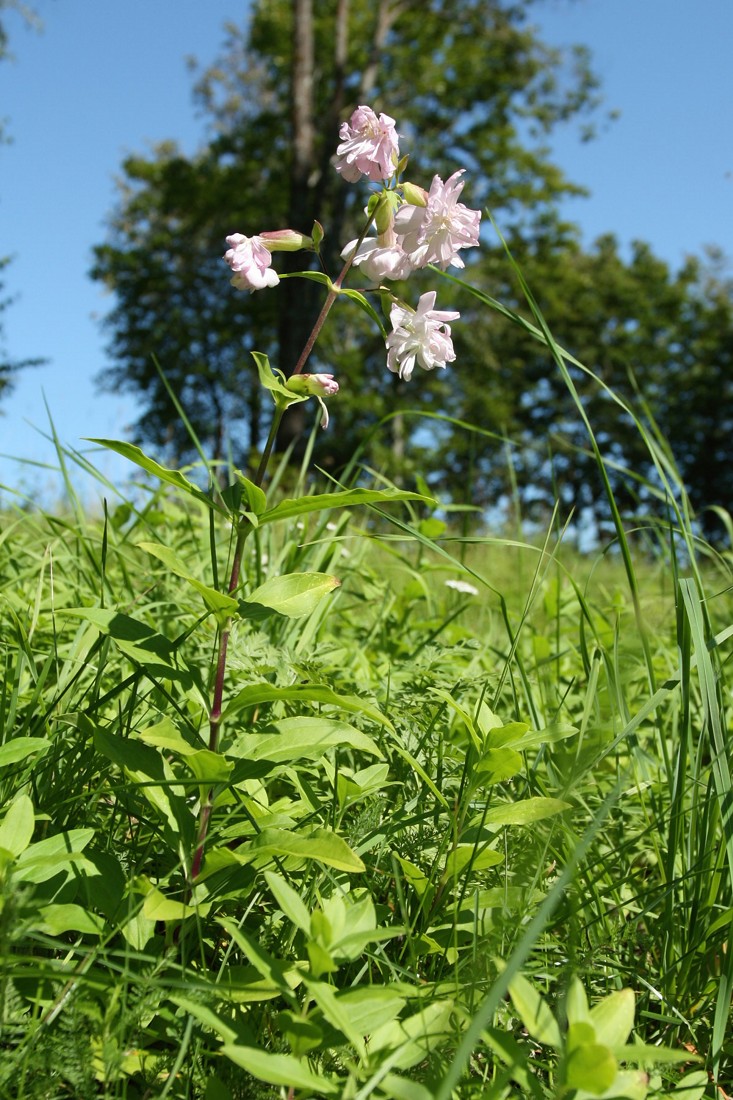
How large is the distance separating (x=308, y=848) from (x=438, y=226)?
2.47 ft

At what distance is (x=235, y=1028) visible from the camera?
2.48ft

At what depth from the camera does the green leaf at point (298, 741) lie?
95 centimetres

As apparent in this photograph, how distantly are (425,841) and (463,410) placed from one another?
69.0 feet

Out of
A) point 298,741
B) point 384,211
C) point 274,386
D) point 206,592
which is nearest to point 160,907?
point 298,741

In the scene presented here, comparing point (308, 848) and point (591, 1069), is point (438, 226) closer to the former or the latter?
point (308, 848)

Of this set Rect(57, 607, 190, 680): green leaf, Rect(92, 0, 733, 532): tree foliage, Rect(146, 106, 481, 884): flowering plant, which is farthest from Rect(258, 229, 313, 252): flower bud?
Rect(92, 0, 733, 532): tree foliage

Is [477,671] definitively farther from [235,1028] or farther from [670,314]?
[670,314]

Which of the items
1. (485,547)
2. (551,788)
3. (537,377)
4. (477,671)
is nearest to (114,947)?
(551,788)

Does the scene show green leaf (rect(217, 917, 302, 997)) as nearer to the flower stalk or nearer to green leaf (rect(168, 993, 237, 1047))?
green leaf (rect(168, 993, 237, 1047))

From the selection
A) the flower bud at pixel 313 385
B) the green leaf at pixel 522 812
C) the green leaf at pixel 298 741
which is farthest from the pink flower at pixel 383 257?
the green leaf at pixel 522 812

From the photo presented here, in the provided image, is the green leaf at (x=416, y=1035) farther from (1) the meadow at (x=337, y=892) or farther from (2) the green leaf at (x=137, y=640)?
(2) the green leaf at (x=137, y=640)

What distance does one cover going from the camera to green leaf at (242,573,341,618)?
0.94 meters

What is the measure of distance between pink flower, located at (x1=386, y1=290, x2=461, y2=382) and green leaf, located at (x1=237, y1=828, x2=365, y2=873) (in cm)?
57

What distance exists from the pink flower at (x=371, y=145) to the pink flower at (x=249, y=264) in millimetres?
156
